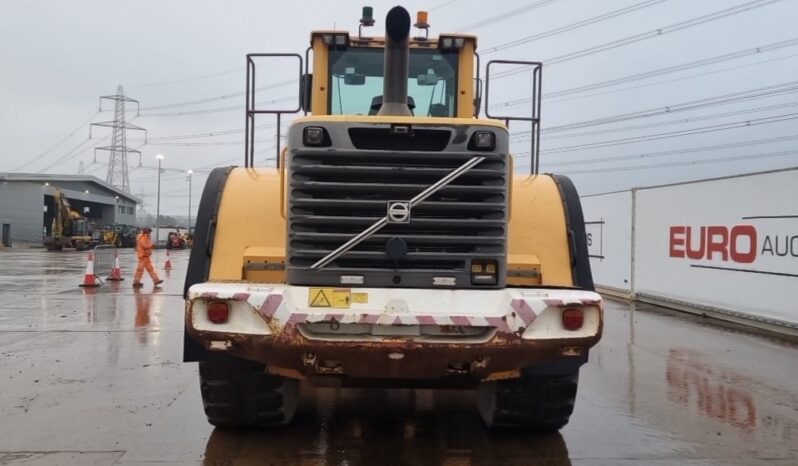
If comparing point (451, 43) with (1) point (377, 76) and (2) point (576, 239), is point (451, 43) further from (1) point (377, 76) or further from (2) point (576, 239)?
(2) point (576, 239)

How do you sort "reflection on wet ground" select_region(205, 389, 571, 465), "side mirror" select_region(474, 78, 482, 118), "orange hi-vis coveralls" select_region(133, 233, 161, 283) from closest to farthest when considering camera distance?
"reflection on wet ground" select_region(205, 389, 571, 465) → "side mirror" select_region(474, 78, 482, 118) → "orange hi-vis coveralls" select_region(133, 233, 161, 283)

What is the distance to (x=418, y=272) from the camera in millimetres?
3650

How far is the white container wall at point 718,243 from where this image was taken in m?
9.80

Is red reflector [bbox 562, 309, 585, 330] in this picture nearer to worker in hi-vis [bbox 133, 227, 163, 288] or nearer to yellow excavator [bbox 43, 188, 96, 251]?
worker in hi-vis [bbox 133, 227, 163, 288]

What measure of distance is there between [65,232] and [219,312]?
45019 mm

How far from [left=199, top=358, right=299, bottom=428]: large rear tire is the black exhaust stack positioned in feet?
6.37

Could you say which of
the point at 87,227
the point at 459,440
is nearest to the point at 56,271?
the point at 459,440

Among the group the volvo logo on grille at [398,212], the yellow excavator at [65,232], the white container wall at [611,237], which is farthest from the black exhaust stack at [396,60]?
the yellow excavator at [65,232]

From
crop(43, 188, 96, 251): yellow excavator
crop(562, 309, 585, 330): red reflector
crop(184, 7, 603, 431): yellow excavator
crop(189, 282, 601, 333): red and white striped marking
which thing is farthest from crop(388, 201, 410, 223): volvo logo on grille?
crop(43, 188, 96, 251): yellow excavator

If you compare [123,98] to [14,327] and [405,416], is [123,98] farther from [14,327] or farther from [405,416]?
[405,416]

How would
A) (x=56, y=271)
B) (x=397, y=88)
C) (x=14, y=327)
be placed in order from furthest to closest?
1. (x=56, y=271)
2. (x=14, y=327)
3. (x=397, y=88)

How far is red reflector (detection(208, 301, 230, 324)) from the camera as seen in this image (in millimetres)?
3502

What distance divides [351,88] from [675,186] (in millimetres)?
9583

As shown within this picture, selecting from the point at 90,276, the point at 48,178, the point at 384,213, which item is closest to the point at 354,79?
the point at 384,213
